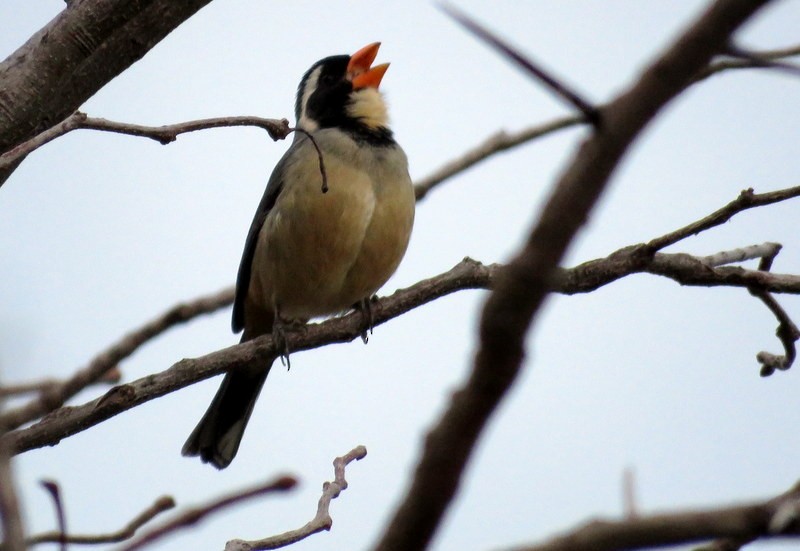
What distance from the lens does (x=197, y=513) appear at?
130 cm

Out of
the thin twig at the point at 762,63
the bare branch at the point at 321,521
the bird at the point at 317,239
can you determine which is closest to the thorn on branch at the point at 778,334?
the bare branch at the point at 321,521

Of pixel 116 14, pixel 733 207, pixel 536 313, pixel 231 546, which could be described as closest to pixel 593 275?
pixel 733 207

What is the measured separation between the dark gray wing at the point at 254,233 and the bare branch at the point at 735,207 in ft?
8.25

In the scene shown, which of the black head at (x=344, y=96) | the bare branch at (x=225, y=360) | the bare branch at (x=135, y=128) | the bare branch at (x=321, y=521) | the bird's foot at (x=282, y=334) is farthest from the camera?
the black head at (x=344, y=96)

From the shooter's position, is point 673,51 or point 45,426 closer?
point 673,51

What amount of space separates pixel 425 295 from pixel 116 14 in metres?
1.41

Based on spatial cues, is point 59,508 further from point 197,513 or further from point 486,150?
point 486,150

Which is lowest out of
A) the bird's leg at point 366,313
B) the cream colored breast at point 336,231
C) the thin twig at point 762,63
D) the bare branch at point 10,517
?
the bare branch at point 10,517

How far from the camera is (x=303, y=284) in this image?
520 cm

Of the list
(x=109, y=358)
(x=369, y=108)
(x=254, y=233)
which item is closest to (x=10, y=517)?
(x=109, y=358)

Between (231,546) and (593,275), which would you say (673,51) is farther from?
(593,275)

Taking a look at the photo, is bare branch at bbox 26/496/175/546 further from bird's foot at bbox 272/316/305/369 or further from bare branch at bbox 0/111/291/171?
bird's foot at bbox 272/316/305/369

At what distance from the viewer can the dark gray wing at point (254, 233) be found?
546 centimetres

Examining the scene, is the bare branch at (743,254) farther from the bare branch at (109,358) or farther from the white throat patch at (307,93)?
the white throat patch at (307,93)
